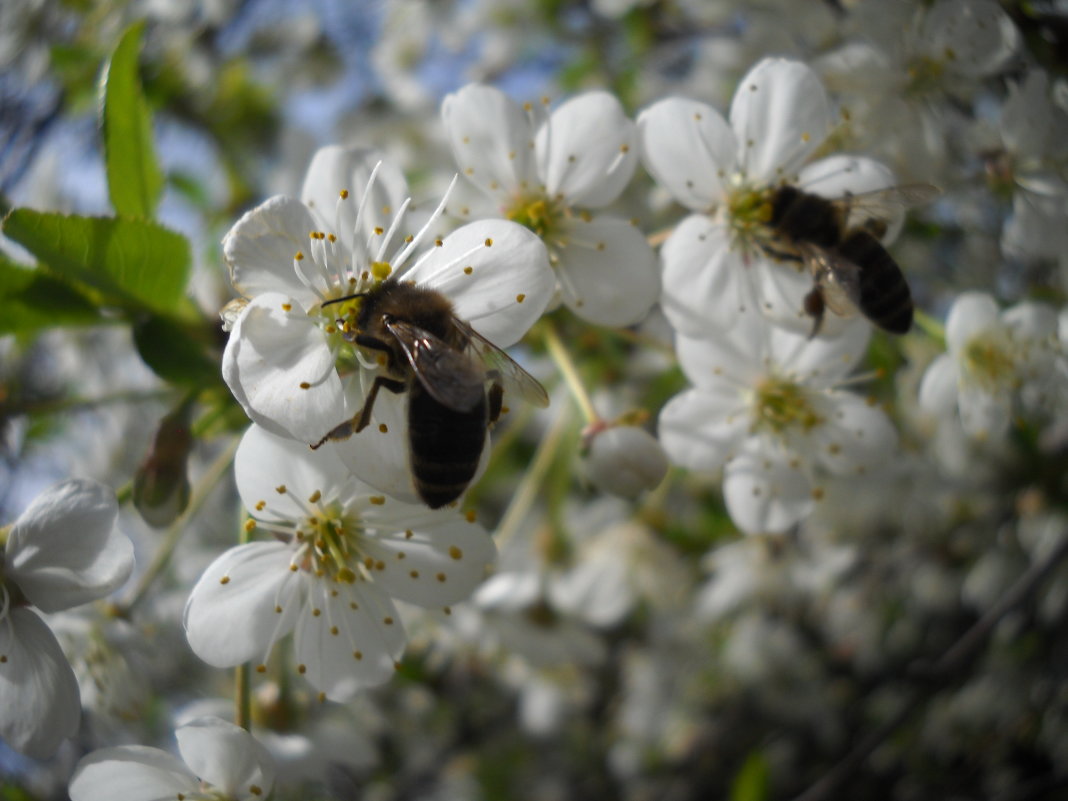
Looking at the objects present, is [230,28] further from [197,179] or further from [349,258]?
[349,258]

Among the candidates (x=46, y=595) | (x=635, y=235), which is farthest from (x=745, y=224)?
(x=46, y=595)

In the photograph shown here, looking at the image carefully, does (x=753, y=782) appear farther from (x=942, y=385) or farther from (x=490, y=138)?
(x=490, y=138)

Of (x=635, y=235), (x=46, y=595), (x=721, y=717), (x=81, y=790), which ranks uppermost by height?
(x=635, y=235)

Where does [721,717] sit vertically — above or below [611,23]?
below

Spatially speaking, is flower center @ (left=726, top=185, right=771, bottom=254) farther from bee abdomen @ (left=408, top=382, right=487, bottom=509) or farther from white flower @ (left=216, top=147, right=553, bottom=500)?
bee abdomen @ (left=408, top=382, right=487, bottom=509)

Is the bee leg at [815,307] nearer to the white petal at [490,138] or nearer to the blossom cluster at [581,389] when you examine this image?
the blossom cluster at [581,389]

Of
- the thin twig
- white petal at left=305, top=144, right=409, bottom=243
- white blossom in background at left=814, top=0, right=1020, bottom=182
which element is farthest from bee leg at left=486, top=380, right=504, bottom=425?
the thin twig

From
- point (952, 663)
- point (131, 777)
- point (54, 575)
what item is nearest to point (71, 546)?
point (54, 575)
